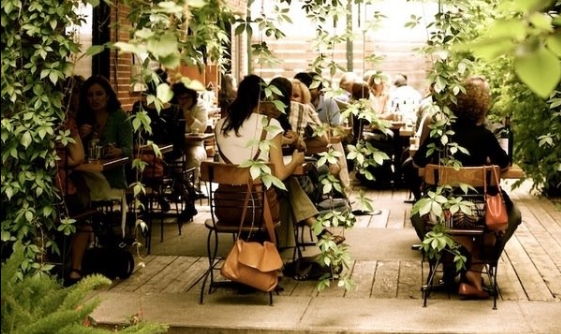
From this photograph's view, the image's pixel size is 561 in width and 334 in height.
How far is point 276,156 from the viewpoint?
6320 millimetres

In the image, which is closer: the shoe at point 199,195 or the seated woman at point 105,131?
the seated woman at point 105,131

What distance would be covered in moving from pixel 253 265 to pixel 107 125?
6.09ft

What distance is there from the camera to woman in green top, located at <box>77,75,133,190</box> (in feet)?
23.3

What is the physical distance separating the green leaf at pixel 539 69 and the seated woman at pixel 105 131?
6.07 meters

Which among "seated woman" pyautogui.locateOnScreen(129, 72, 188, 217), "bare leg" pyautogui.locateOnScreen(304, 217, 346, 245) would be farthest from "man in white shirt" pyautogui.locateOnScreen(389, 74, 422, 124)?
"bare leg" pyautogui.locateOnScreen(304, 217, 346, 245)

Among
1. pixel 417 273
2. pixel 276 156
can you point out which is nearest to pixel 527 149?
pixel 417 273

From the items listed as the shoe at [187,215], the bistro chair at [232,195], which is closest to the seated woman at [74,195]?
the bistro chair at [232,195]

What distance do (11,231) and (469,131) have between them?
115 inches

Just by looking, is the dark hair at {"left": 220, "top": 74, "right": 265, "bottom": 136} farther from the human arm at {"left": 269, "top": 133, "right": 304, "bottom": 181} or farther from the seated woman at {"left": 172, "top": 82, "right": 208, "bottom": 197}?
the seated woman at {"left": 172, "top": 82, "right": 208, "bottom": 197}

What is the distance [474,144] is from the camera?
6234mm

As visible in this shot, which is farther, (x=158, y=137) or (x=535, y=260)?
(x=158, y=137)

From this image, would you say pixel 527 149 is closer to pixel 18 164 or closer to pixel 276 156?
pixel 276 156

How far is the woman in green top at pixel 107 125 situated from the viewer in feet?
23.3

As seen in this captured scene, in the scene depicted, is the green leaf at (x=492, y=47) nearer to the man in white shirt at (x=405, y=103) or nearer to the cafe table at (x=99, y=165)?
the cafe table at (x=99, y=165)
